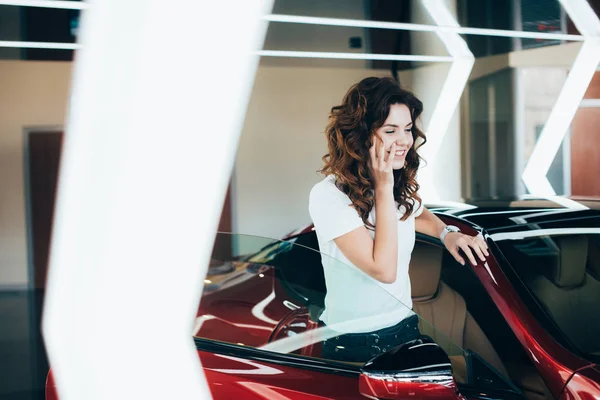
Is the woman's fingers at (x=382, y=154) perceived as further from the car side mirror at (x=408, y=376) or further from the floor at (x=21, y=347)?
the floor at (x=21, y=347)

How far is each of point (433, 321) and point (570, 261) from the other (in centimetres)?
44

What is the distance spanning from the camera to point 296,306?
1293 millimetres

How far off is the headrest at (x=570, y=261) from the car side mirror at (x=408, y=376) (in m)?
0.74

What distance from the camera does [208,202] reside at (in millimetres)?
731

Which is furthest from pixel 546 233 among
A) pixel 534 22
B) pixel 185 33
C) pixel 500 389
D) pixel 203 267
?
pixel 534 22

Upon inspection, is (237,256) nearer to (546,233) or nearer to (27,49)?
(546,233)

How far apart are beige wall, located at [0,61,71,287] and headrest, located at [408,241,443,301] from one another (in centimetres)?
230

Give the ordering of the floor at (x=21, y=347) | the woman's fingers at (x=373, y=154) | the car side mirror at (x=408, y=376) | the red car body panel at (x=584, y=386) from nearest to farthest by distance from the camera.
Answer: the car side mirror at (x=408, y=376) < the red car body panel at (x=584, y=386) < the woman's fingers at (x=373, y=154) < the floor at (x=21, y=347)

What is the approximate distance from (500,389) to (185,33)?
104 cm

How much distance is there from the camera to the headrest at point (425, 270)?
5.89ft

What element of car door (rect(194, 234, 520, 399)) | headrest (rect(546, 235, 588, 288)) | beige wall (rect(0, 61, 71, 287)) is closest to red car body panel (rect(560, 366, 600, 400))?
car door (rect(194, 234, 520, 399))

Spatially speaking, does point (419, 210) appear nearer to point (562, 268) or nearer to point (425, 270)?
point (425, 270)

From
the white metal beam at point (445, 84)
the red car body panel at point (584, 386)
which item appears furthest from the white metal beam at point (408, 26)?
the red car body panel at point (584, 386)

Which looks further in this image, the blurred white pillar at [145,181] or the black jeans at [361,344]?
the black jeans at [361,344]
